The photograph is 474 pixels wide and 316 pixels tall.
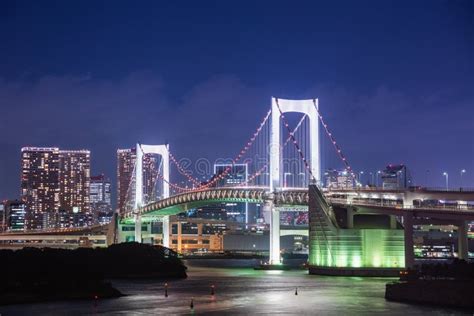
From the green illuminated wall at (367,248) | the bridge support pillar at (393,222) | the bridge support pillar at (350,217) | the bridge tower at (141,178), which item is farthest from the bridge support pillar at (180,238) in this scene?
the bridge support pillar at (393,222)

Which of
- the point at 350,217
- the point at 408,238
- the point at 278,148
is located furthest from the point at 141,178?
the point at 408,238

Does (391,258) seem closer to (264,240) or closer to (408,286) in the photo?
(408,286)

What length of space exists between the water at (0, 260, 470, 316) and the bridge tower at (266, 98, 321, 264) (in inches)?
832

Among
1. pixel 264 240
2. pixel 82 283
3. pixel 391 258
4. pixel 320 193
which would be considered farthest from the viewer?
pixel 264 240

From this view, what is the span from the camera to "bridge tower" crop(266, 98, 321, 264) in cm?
7219

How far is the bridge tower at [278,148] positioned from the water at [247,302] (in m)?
21.1

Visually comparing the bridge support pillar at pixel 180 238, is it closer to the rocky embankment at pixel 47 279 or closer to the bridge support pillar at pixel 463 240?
the bridge support pillar at pixel 463 240

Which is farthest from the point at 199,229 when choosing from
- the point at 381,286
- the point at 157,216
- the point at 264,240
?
the point at 381,286

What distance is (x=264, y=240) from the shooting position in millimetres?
166500

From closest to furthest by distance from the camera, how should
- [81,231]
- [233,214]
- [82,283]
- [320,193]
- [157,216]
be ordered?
[82,283], [320,193], [157,216], [81,231], [233,214]

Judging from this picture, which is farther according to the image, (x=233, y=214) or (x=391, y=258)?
(x=233, y=214)

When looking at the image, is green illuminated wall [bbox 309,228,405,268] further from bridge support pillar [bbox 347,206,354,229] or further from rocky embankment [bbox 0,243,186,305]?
rocky embankment [bbox 0,243,186,305]

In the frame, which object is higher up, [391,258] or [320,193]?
[320,193]

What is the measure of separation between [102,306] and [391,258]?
99.0 ft
